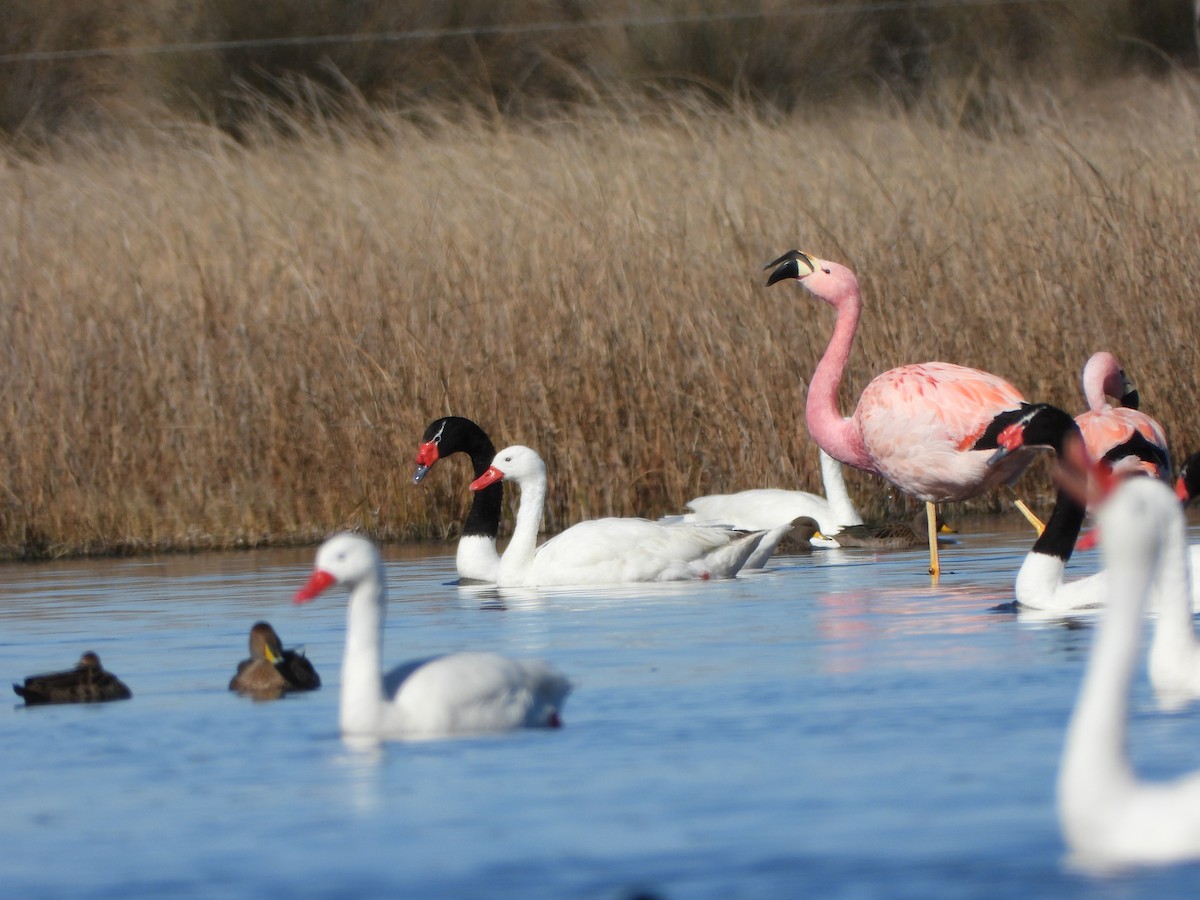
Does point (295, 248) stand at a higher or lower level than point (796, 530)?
higher

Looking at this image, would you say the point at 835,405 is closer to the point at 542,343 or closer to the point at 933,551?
the point at 933,551

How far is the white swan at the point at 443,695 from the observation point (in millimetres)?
6270

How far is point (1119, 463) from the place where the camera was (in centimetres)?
1027

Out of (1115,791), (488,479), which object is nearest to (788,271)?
(488,479)

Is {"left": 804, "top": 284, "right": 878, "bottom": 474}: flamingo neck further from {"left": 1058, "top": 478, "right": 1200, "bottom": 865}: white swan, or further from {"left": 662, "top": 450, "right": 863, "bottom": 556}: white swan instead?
{"left": 1058, "top": 478, "right": 1200, "bottom": 865}: white swan

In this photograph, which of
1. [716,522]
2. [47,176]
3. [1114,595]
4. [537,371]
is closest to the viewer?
[1114,595]

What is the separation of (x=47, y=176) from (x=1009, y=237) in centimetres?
618

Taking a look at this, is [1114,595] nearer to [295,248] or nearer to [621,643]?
[621,643]

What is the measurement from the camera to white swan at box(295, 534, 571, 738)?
20.6 ft

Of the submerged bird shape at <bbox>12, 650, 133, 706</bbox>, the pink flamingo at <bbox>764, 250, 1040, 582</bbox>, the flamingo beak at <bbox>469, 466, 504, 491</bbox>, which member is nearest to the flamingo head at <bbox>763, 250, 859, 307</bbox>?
the pink flamingo at <bbox>764, 250, 1040, 582</bbox>

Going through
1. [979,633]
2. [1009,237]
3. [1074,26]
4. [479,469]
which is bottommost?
[979,633]

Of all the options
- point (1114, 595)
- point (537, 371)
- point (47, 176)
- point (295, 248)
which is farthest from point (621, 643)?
point (47, 176)

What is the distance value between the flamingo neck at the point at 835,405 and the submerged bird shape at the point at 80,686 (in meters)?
4.88

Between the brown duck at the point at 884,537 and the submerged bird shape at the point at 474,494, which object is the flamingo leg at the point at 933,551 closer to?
the brown duck at the point at 884,537
